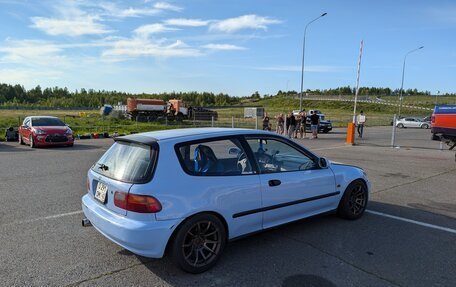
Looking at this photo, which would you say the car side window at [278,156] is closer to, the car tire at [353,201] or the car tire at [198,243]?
the car tire at [353,201]

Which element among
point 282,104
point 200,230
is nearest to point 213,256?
point 200,230

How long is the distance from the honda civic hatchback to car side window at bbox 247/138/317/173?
0.01m

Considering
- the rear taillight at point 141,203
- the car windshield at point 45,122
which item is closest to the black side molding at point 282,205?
the rear taillight at point 141,203

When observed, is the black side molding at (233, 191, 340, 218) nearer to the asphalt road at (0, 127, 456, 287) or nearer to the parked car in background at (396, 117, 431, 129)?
the asphalt road at (0, 127, 456, 287)

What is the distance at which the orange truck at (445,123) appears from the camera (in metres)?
11.4

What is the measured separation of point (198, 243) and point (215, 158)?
1.04 m

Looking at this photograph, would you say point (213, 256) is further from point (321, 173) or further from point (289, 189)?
point (321, 173)

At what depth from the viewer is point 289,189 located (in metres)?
4.36

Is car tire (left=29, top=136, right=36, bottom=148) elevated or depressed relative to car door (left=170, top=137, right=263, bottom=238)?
depressed

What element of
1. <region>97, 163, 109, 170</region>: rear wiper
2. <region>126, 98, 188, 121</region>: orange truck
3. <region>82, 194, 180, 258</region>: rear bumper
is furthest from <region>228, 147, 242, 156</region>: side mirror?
<region>126, 98, 188, 121</region>: orange truck

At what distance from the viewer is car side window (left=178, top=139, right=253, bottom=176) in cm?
374

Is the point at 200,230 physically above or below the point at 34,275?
above

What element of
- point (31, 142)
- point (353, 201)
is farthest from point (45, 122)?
point (353, 201)

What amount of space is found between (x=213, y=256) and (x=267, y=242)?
3.13ft
